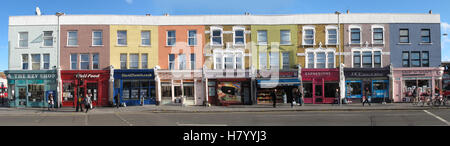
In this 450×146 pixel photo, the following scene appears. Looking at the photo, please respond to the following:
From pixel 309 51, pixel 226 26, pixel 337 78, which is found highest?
pixel 226 26

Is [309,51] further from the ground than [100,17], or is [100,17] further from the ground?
[100,17]

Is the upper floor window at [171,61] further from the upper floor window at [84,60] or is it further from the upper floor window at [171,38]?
the upper floor window at [84,60]

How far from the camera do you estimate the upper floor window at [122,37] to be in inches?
1145

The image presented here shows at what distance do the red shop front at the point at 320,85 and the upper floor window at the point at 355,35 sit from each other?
3.56 meters

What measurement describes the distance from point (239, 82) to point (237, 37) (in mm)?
4462

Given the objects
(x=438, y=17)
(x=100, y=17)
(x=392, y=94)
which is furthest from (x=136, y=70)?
(x=438, y=17)

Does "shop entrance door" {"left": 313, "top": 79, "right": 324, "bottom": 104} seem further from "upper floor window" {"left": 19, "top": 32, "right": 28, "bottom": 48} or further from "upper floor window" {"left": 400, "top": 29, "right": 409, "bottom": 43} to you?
"upper floor window" {"left": 19, "top": 32, "right": 28, "bottom": 48}

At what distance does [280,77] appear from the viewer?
95.1 ft

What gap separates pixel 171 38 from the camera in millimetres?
29266

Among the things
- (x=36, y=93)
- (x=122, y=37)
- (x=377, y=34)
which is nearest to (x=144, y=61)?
(x=122, y=37)

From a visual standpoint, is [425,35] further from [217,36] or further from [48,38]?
[48,38]

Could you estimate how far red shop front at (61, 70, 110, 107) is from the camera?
28703mm

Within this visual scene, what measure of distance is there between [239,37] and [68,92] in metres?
17.6

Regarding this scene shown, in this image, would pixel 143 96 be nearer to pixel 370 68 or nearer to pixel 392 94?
pixel 370 68
